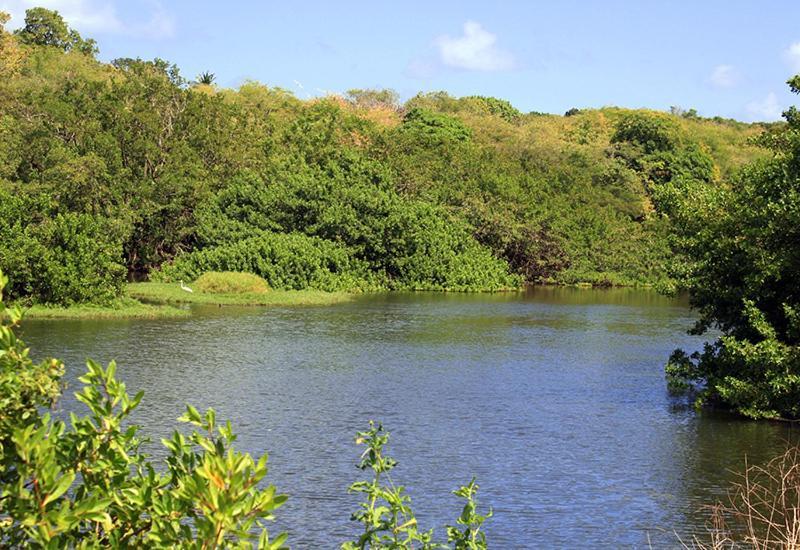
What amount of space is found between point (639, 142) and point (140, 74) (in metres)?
37.7

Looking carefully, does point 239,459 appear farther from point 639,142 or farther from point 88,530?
point 639,142

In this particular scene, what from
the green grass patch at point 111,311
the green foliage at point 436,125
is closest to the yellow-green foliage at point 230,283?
the green grass patch at point 111,311

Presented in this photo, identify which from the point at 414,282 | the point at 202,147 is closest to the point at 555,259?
the point at 414,282

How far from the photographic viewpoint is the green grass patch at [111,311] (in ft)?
101

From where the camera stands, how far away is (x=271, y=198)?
47.9 m

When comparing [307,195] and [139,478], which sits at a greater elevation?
[307,195]

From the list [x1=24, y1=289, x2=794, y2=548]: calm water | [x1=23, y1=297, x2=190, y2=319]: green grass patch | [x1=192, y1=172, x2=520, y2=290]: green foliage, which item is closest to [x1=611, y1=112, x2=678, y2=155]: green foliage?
[x1=192, y1=172, x2=520, y2=290]: green foliage

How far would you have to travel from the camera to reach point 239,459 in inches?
181

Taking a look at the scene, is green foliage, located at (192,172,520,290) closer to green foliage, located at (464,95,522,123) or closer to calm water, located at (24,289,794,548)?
calm water, located at (24,289,794,548)

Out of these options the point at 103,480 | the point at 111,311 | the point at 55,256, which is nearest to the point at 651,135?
the point at 111,311

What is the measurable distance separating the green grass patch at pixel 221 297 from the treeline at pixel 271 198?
1986 mm

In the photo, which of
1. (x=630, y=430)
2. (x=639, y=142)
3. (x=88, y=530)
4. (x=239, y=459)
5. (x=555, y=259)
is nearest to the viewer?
(x=239, y=459)

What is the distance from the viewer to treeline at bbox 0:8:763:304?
40.1 metres

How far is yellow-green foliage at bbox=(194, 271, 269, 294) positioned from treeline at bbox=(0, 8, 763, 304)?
2512 millimetres
